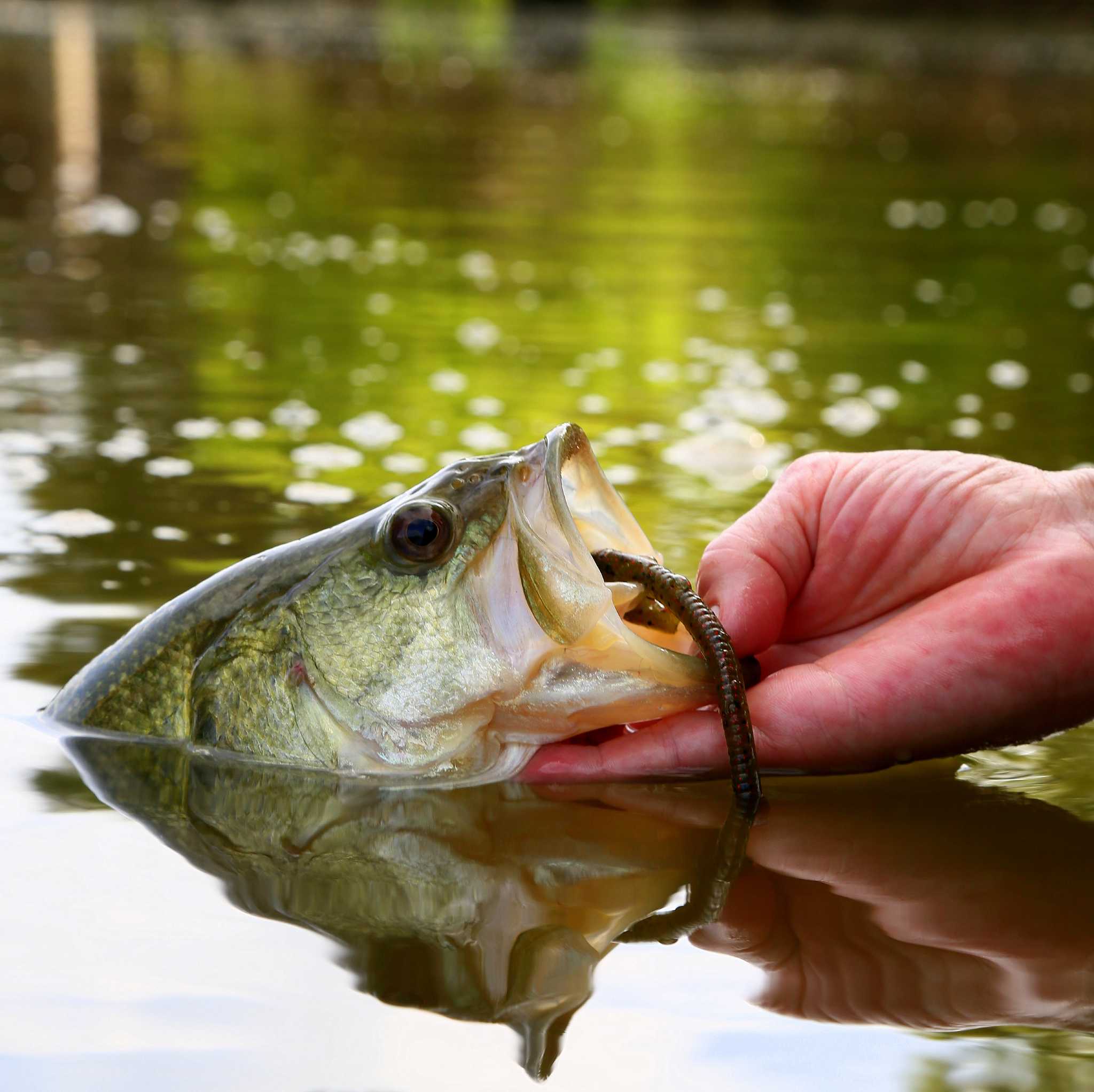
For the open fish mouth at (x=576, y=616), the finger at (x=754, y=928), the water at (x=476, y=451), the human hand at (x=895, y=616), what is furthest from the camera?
the human hand at (x=895, y=616)

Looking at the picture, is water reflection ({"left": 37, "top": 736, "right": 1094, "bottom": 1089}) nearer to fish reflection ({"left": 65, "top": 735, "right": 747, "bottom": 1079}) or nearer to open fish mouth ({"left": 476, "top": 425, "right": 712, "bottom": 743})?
fish reflection ({"left": 65, "top": 735, "right": 747, "bottom": 1079})

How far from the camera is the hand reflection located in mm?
2215

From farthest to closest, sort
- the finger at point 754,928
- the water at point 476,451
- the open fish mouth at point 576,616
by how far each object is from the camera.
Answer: the open fish mouth at point 576,616 → the finger at point 754,928 → the water at point 476,451

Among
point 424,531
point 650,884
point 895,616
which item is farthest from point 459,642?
point 895,616

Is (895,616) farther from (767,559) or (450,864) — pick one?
(450,864)

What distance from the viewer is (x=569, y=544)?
258 cm

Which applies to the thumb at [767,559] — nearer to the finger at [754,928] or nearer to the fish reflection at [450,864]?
the fish reflection at [450,864]

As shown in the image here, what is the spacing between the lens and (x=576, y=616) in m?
2.56

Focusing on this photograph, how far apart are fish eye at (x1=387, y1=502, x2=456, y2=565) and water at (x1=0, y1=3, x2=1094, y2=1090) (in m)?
0.43

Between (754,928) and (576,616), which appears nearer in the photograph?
(754,928)

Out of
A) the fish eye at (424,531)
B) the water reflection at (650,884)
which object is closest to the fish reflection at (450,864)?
the water reflection at (650,884)

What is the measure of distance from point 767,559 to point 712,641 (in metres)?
0.38

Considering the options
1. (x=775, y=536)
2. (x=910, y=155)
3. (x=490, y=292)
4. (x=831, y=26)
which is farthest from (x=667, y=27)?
(x=775, y=536)

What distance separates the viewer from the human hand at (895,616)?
2.78 metres
